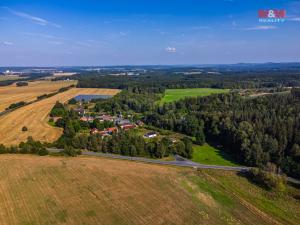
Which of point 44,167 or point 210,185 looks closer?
point 210,185

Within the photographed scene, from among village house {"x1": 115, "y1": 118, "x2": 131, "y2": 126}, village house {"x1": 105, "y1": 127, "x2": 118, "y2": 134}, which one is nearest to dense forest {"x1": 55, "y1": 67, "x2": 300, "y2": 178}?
village house {"x1": 115, "y1": 118, "x2": 131, "y2": 126}

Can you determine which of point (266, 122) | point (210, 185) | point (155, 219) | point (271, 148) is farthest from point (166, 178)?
point (266, 122)

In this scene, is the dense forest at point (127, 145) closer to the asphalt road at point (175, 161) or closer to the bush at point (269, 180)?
the asphalt road at point (175, 161)

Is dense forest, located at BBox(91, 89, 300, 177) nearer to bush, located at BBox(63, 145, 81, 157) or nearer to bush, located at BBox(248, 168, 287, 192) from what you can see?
bush, located at BBox(248, 168, 287, 192)

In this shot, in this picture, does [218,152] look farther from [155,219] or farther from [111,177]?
[155,219]

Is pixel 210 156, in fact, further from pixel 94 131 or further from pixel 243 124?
pixel 94 131

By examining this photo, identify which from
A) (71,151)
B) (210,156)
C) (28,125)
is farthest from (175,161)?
(28,125)
